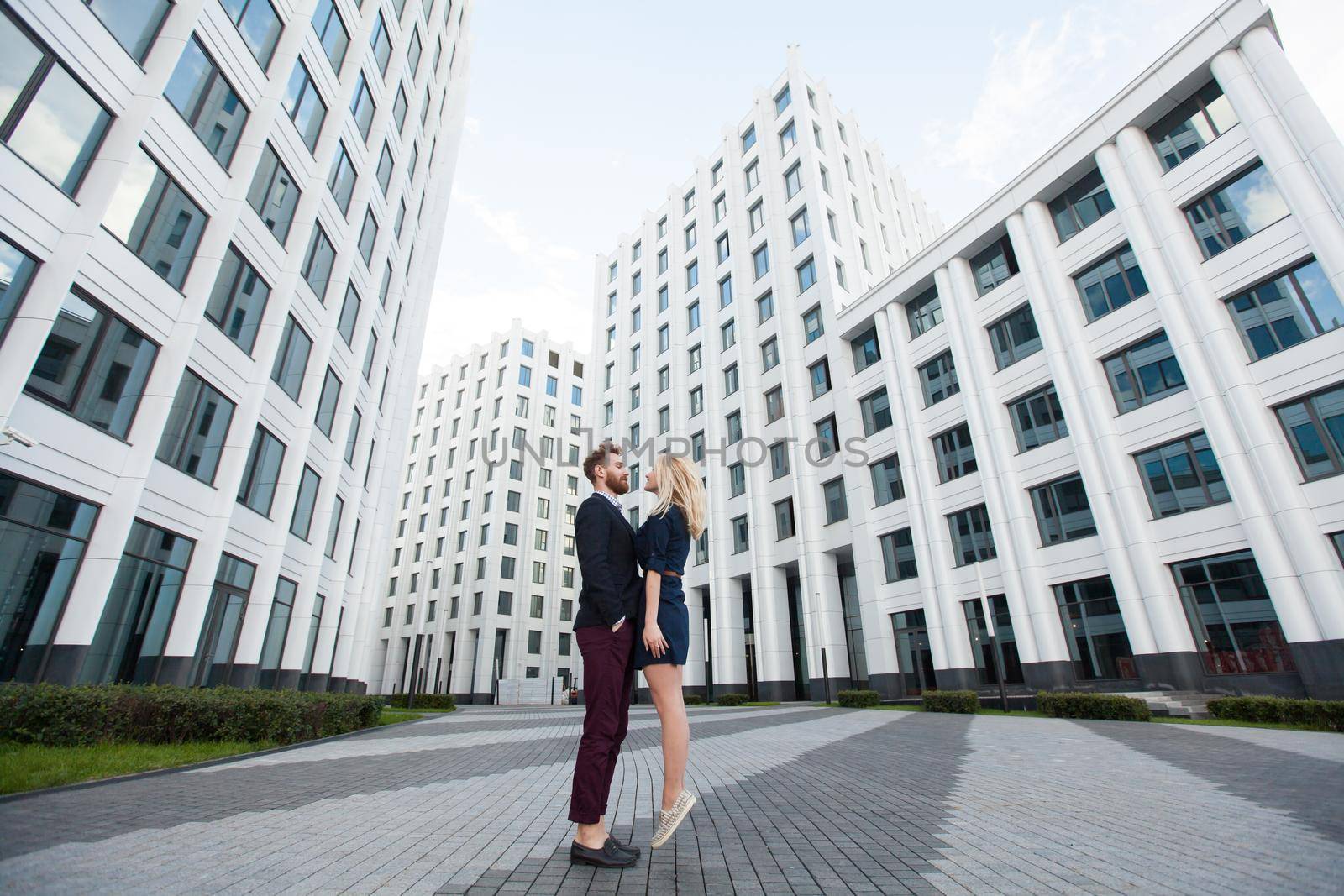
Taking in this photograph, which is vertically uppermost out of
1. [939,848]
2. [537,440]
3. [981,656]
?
[537,440]

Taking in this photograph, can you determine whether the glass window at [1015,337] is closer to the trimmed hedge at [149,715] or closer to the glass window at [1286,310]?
the glass window at [1286,310]

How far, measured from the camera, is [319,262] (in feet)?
61.4

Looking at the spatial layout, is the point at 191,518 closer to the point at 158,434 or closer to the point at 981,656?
the point at 158,434

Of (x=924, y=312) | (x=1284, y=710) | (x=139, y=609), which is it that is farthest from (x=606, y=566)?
(x=924, y=312)

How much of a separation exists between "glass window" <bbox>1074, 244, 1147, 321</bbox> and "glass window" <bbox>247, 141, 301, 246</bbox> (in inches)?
974

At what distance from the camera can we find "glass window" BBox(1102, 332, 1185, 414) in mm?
18438

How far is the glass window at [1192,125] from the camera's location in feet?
60.2

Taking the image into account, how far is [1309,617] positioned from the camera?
14.6 m

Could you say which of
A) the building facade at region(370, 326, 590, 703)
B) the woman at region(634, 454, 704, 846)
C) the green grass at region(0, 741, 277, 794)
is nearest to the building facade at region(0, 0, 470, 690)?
the green grass at region(0, 741, 277, 794)

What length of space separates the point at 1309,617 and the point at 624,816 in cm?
1831

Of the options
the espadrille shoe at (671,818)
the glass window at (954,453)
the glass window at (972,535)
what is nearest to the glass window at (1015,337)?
the glass window at (954,453)

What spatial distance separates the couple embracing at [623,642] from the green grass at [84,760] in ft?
16.7

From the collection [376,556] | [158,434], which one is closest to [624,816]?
[158,434]

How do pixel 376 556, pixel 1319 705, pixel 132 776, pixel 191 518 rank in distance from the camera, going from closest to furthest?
pixel 132 776 → pixel 1319 705 → pixel 191 518 → pixel 376 556
